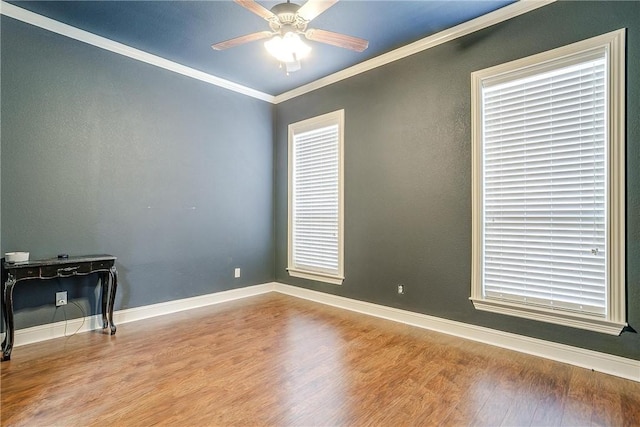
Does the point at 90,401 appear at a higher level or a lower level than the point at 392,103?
lower

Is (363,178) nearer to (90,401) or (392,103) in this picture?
(392,103)

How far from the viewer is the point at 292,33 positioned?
2.44m

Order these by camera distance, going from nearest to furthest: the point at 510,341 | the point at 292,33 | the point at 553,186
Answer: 1. the point at 292,33
2. the point at 553,186
3. the point at 510,341

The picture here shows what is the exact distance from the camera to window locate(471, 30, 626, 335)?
238 centimetres

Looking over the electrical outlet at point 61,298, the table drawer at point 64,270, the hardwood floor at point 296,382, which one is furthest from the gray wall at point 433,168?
the electrical outlet at point 61,298

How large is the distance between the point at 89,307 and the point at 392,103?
13.1 feet

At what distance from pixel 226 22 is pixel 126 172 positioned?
1.96 metres

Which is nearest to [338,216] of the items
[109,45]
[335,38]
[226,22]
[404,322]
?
[404,322]

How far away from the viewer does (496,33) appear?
296cm

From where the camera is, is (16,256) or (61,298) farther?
(61,298)

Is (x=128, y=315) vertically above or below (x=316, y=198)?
below

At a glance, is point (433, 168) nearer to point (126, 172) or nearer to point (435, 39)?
point (435, 39)

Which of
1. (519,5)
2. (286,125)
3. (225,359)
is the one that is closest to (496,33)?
(519,5)

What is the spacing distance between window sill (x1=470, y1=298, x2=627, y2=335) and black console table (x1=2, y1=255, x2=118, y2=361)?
3596 mm
